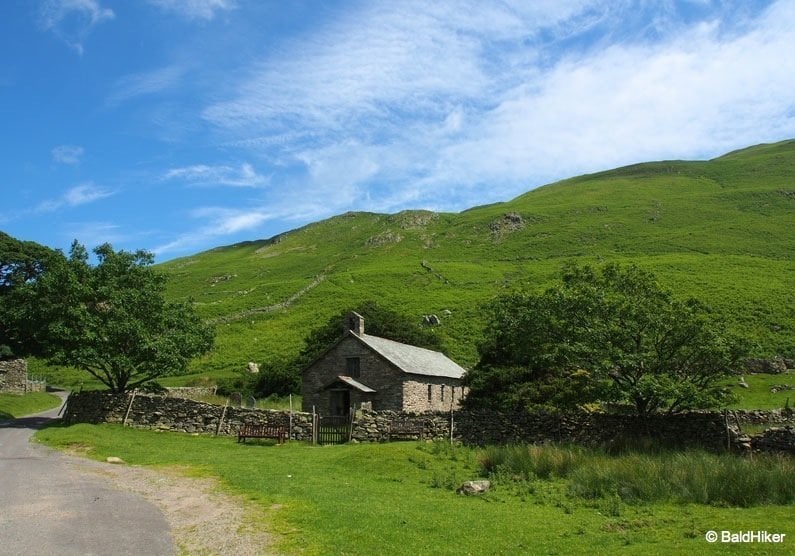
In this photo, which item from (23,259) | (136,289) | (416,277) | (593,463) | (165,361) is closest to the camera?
(593,463)

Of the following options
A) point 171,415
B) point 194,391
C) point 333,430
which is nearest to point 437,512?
point 333,430

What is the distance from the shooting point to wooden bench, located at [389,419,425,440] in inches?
1134

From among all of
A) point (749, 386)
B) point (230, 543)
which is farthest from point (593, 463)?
point (749, 386)

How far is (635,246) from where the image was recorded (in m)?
104

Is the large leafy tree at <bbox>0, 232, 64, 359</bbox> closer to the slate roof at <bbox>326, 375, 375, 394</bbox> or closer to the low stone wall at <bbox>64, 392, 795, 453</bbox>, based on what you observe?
the low stone wall at <bbox>64, 392, 795, 453</bbox>

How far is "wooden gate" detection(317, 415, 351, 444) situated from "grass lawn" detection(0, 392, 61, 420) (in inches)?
826

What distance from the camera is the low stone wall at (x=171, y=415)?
30500 millimetres

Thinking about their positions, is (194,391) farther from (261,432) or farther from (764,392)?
(764,392)

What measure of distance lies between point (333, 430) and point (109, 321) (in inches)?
566

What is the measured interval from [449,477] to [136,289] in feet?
82.9

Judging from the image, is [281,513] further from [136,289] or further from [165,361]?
[136,289]

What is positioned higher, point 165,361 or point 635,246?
point 635,246

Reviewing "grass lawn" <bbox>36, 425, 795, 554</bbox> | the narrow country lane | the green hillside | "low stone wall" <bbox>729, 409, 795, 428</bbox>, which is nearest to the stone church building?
the green hillside

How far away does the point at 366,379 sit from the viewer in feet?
135
